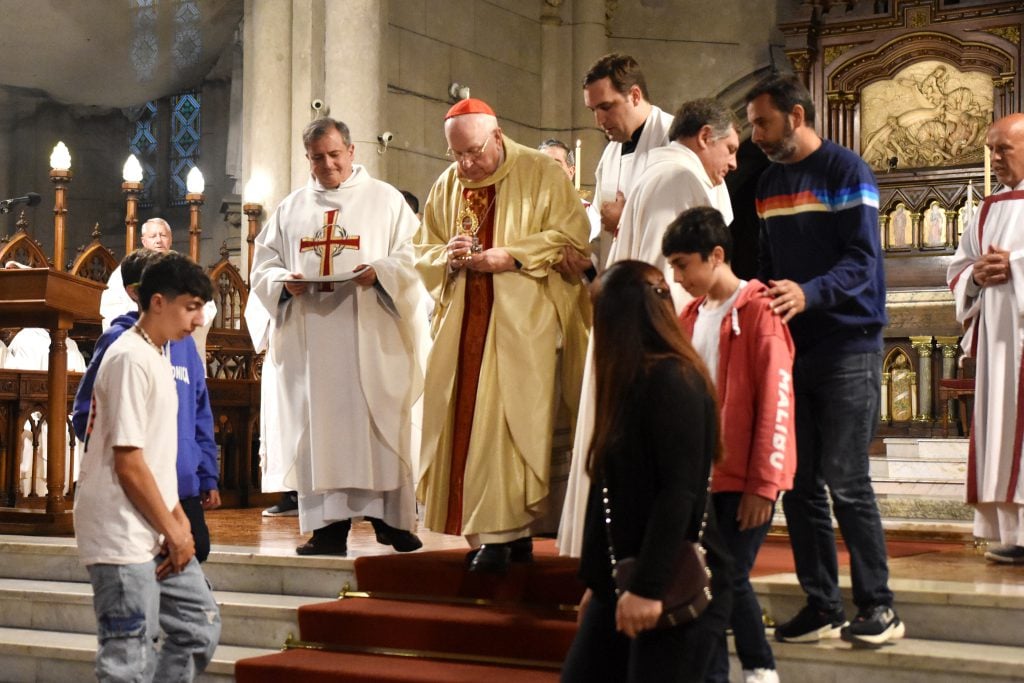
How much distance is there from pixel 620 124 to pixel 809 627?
1.93 metres

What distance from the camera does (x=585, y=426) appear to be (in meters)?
4.70

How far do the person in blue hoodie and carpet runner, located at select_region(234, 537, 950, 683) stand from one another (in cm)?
86

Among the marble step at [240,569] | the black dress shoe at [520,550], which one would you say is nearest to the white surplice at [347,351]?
the marble step at [240,569]

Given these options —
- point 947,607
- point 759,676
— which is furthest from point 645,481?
point 947,607

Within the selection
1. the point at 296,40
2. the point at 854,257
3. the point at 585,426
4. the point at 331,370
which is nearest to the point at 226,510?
the point at 331,370

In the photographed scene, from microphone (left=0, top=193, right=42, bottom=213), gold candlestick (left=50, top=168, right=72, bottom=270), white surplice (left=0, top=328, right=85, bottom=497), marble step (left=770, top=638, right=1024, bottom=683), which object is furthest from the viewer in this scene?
white surplice (left=0, top=328, right=85, bottom=497)

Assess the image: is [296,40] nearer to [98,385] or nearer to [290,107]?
[290,107]

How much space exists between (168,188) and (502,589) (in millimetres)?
9483

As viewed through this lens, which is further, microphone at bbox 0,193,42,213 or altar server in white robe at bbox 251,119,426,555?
microphone at bbox 0,193,42,213

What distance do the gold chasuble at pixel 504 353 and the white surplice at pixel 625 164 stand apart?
0.42 ft

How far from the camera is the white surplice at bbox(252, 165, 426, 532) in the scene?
616cm

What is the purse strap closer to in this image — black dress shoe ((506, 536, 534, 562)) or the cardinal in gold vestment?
the cardinal in gold vestment

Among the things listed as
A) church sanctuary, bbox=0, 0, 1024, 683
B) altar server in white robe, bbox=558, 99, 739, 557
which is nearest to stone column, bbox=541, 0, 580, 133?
church sanctuary, bbox=0, 0, 1024, 683

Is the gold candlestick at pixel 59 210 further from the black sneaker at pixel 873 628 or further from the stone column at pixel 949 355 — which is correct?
the stone column at pixel 949 355
